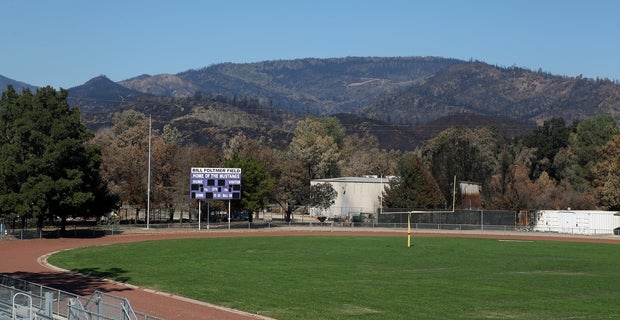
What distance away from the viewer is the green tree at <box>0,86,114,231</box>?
6562cm

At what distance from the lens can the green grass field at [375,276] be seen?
2877 centimetres

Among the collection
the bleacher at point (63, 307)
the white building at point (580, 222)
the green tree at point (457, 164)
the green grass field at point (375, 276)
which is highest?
the green tree at point (457, 164)

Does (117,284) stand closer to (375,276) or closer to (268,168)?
(375,276)

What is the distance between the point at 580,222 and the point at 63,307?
75.5 m

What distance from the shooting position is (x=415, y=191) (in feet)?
342

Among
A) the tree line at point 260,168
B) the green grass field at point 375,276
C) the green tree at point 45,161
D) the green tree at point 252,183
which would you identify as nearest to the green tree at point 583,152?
the tree line at point 260,168

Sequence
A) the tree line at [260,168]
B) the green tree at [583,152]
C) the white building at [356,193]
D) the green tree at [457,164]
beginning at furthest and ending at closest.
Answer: the green tree at [583,152] → the white building at [356,193] → the green tree at [457,164] → the tree line at [260,168]

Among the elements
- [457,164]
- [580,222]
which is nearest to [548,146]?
[457,164]

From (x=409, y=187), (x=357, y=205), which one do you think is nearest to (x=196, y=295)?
(x=409, y=187)

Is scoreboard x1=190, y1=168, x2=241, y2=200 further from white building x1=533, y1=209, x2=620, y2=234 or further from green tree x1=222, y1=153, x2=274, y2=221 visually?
white building x1=533, y1=209, x2=620, y2=234

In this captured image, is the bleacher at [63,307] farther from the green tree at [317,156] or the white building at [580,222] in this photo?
the green tree at [317,156]

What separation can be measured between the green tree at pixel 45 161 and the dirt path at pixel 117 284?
374cm

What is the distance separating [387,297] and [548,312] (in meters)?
6.57

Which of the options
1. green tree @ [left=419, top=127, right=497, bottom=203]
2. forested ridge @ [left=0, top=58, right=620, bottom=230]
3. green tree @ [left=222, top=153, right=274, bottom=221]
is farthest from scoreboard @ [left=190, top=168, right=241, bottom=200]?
green tree @ [left=419, top=127, right=497, bottom=203]
